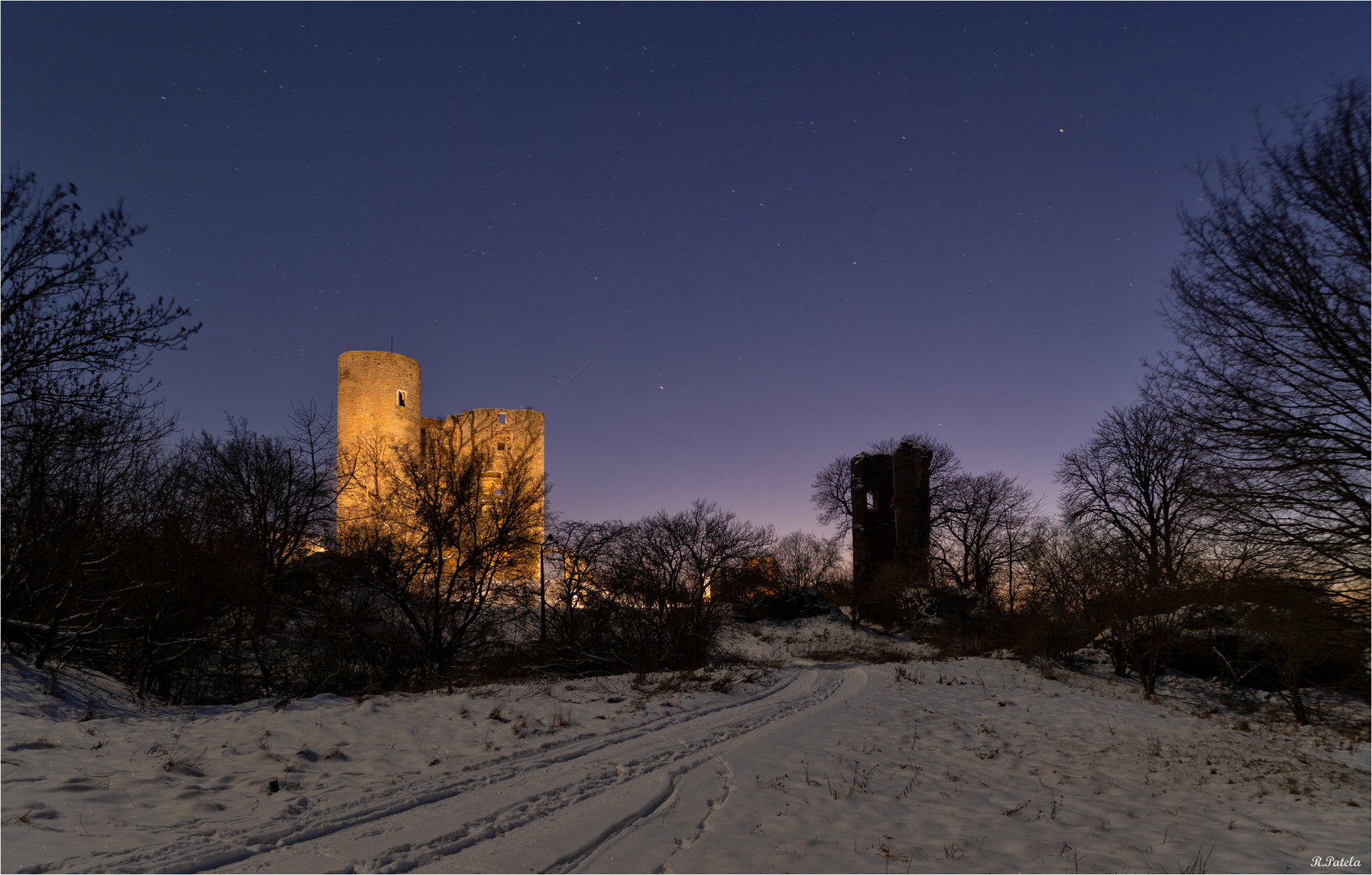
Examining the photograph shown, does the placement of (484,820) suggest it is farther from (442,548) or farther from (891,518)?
(891,518)

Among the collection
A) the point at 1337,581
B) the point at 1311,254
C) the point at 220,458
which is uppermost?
the point at 1311,254

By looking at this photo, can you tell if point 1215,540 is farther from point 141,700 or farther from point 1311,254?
point 141,700

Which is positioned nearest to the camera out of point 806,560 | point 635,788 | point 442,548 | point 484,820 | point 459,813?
point 484,820

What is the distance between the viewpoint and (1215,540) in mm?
10234

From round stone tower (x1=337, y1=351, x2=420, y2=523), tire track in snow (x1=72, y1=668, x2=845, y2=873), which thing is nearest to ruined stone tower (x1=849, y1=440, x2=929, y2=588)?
round stone tower (x1=337, y1=351, x2=420, y2=523)

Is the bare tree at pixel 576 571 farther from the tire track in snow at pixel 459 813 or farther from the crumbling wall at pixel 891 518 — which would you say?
the crumbling wall at pixel 891 518

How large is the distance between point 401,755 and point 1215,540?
11664 millimetres

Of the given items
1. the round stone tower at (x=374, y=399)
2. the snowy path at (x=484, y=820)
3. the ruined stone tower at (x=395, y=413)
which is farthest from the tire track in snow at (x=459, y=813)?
the round stone tower at (x=374, y=399)

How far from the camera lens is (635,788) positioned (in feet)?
19.9

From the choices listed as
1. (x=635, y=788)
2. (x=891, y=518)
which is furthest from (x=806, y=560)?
(x=635, y=788)

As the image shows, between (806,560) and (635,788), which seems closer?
(635,788)

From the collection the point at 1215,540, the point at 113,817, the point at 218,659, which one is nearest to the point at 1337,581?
the point at 1215,540

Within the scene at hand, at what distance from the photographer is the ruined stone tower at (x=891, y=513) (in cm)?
3350

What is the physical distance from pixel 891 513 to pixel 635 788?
32466 millimetres
